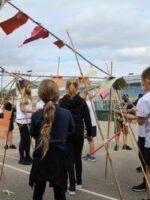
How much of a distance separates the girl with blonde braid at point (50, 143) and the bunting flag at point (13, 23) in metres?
1.71

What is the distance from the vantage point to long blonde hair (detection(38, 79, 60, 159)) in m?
3.24

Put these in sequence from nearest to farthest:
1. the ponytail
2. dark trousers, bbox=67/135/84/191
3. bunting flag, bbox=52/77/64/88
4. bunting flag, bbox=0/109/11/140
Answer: the ponytail
dark trousers, bbox=67/135/84/191
bunting flag, bbox=0/109/11/140
bunting flag, bbox=52/77/64/88

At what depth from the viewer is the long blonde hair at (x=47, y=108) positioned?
3.24 m

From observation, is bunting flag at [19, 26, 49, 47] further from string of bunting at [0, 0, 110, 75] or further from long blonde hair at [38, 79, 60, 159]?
long blonde hair at [38, 79, 60, 159]

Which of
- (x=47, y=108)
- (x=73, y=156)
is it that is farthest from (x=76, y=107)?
(x=47, y=108)

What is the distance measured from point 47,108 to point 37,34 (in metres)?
1.89

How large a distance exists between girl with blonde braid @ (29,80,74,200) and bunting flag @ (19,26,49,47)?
62.3 inches

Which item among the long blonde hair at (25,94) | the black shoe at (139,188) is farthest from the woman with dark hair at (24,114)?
the black shoe at (139,188)

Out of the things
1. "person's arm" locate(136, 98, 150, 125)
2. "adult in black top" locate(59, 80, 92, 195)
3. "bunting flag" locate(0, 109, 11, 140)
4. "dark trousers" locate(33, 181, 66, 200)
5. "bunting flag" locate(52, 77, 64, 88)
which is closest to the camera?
"dark trousers" locate(33, 181, 66, 200)

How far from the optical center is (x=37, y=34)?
15.6ft

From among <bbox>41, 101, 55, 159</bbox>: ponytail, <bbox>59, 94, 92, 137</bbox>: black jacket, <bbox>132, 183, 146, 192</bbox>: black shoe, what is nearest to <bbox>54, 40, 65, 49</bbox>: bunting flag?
<bbox>59, 94, 92, 137</bbox>: black jacket

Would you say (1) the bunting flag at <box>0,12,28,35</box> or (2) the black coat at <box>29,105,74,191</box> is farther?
(1) the bunting flag at <box>0,12,28,35</box>

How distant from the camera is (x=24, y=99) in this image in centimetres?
661

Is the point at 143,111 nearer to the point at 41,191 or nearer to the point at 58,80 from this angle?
the point at 41,191
